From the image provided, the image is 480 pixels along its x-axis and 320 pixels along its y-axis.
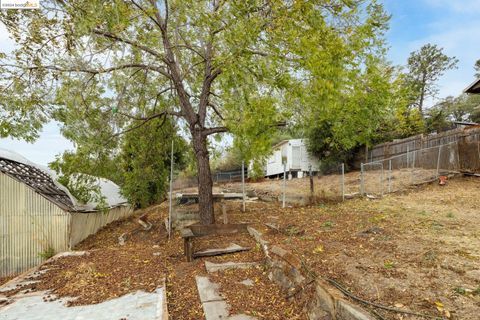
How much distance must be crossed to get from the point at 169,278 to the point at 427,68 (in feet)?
103

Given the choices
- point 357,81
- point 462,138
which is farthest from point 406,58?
point 357,81

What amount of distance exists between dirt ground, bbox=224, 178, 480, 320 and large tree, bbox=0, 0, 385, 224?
2.15m

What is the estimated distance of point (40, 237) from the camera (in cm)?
761

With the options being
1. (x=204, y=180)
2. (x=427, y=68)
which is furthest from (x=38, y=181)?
(x=427, y=68)

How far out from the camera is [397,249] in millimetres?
4363

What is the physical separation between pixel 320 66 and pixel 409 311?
3.68 metres

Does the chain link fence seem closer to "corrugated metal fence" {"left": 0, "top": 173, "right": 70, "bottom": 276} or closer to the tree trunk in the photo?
the tree trunk

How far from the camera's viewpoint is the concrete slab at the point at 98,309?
146 inches

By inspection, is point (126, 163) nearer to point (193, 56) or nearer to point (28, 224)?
point (28, 224)

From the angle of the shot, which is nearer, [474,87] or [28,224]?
[28,224]

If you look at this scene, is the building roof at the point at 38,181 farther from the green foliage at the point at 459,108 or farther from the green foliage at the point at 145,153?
the green foliage at the point at 459,108

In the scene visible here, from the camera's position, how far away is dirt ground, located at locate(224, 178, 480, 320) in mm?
2867

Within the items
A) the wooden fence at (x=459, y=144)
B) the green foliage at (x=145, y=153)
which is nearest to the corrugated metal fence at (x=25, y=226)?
the green foliage at (x=145, y=153)

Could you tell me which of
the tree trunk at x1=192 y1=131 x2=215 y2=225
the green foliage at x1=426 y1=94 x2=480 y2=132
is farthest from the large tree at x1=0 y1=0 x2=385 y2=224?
the green foliage at x1=426 y1=94 x2=480 y2=132
